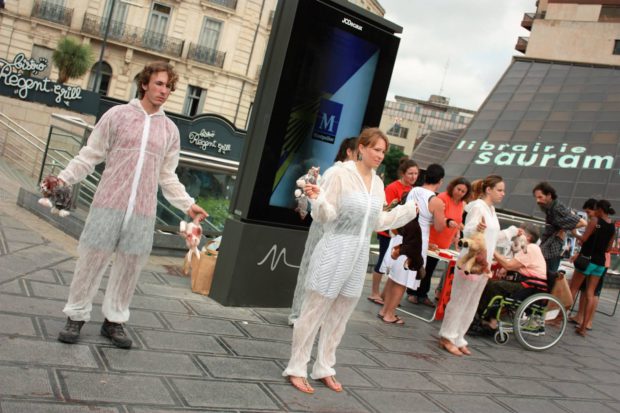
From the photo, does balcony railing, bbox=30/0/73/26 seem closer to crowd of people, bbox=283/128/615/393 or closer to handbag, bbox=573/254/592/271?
crowd of people, bbox=283/128/615/393

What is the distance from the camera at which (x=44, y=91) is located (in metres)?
25.1

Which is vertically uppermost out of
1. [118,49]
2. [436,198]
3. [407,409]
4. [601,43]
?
[601,43]

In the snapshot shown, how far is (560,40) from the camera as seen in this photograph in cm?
4925

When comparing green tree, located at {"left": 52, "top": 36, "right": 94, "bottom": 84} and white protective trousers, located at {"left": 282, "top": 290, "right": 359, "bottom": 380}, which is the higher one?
green tree, located at {"left": 52, "top": 36, "right": 94, "bottom": 84}

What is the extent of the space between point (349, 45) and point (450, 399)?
12.9ft

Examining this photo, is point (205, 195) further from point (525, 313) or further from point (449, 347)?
point (525, 313)

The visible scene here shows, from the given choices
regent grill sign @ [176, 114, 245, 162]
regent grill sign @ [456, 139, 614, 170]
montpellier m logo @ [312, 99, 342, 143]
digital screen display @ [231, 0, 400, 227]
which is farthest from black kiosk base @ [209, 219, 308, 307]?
regent grill sign @ [456, 139, 614, 170]

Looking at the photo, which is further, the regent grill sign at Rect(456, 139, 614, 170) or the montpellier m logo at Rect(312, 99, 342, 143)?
the regent grill sign at Rect(456, 139, 614, 170)

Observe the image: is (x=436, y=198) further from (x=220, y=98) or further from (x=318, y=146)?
(x=220, y=98)

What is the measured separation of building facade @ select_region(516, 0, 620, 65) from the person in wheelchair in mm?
40800

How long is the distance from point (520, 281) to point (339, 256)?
434cm

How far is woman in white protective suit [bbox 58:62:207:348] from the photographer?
15.1 feet

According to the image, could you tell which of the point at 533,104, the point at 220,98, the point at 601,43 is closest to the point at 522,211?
the point at 533,104

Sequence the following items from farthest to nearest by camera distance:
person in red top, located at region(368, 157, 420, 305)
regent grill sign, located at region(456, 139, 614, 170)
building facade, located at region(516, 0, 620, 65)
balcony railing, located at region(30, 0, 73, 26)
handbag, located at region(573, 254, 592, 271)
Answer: building facade, located at region(516, 0, 620, 65) < balcony railing, located at region(30, 0, 73, 26) < regent grill sign, located at region(456, 139, 614, 170) < handbag, located at region(573, 254, 592, 271) < person in red top, located at region(368, 157, 420, 305)
